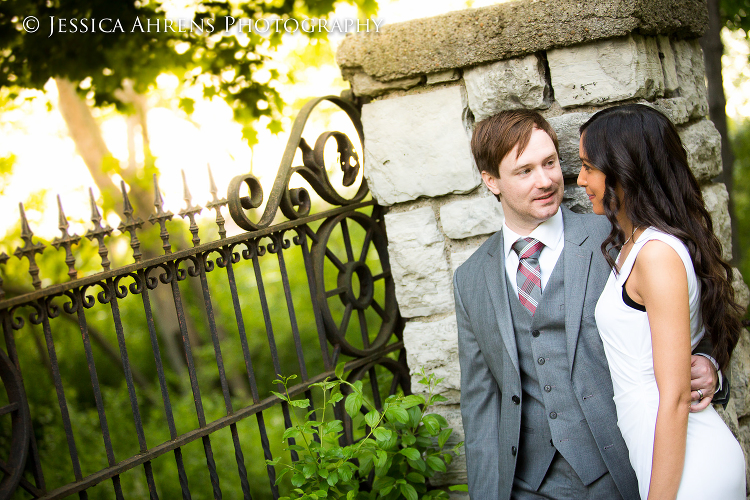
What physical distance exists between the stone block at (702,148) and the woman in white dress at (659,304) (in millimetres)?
611

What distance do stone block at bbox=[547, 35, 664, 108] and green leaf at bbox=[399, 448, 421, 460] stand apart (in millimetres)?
1361

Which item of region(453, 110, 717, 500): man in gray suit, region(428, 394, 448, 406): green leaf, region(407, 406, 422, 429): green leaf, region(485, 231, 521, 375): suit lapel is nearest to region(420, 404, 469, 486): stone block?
region(428, 394, 448, 406): green leaf

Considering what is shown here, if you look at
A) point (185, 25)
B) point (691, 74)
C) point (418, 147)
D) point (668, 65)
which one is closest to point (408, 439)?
point (418, 147)

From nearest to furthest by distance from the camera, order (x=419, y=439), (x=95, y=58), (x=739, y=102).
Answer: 1. (x=419, y=439)
2. (x=95, y=58)
3. (x=739, y=102)

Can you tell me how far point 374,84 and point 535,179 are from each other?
861 millimetres

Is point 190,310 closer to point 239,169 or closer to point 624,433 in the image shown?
point 239,169

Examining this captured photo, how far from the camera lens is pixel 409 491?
6.74 ft

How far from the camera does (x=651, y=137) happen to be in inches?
62.1

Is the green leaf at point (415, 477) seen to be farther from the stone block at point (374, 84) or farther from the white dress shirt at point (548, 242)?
the stone block at point (374, 84)

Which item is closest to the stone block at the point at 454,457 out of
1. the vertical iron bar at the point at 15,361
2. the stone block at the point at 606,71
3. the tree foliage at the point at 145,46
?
the stone block at the point at 606,71

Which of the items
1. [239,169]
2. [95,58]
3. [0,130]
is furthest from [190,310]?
[95,58]

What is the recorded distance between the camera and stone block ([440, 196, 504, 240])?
2.25 m

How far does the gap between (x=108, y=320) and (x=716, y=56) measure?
310 inches

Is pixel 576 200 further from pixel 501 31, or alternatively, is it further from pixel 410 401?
pixel 410 401
